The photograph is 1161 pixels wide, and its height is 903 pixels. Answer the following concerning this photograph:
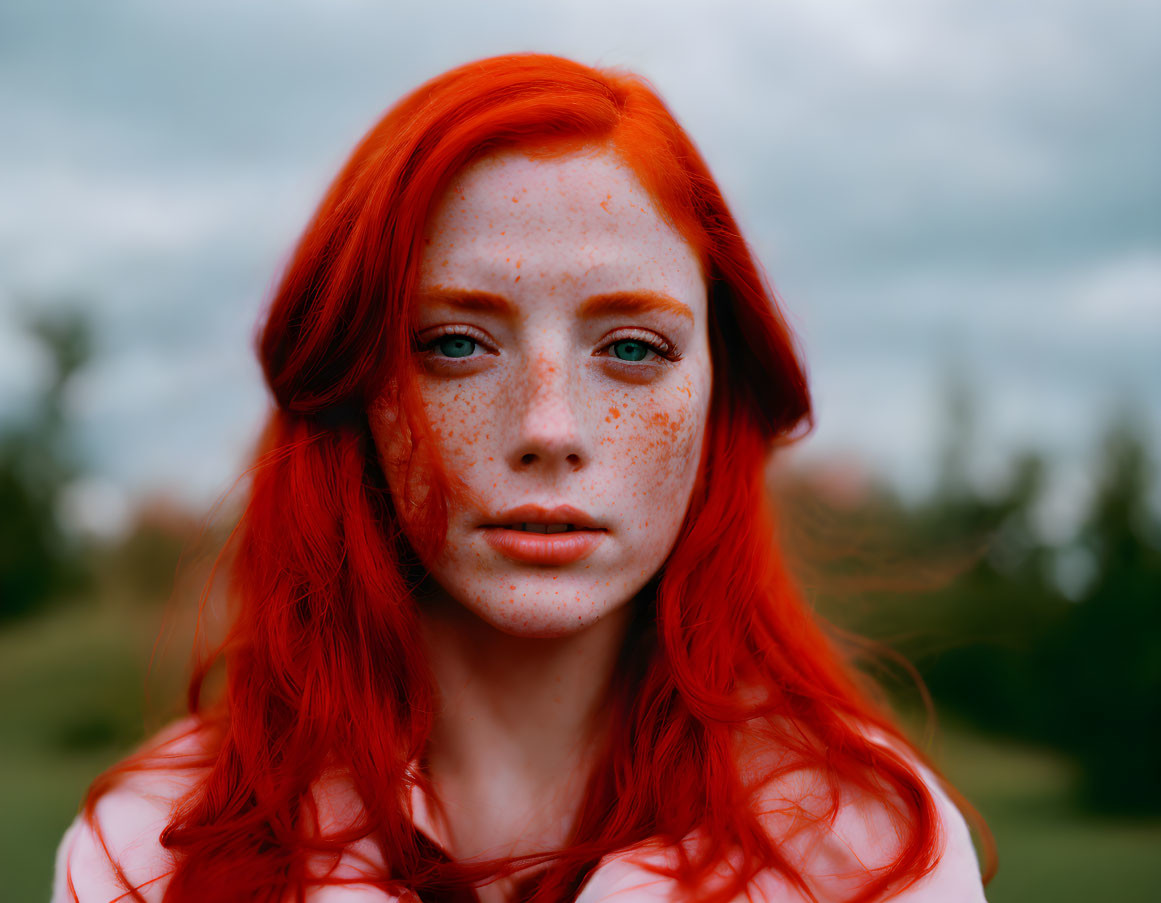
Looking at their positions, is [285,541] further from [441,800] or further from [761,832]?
[761,832]

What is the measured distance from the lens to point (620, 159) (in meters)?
1.10

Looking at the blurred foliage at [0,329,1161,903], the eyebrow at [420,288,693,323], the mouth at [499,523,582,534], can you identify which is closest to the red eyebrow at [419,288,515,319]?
the eyebrow at [420,288,693,323]

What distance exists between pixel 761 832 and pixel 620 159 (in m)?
0.78

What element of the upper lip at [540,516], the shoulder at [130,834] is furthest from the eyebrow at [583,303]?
the shoulder at [130,834]

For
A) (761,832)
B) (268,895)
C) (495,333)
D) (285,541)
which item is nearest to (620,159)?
(495,333)

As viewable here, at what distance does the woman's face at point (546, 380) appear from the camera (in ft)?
3.42

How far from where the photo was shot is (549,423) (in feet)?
3.32

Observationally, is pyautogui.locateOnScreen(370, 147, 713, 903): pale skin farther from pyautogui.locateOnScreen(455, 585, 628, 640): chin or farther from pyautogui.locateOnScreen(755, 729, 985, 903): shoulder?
pyautogui.locateOnScreen(755, 729, 985, 903): shoulder

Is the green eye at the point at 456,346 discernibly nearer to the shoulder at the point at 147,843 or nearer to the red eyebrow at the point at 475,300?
the red eyebrow at the point at 475,300

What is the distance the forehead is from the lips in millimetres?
241

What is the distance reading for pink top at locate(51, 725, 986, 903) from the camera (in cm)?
102

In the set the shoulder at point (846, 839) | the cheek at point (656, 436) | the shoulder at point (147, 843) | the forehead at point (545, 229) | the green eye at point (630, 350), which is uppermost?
the forehead at point (545, 229)

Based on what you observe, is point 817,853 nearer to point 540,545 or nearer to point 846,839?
point 846,839

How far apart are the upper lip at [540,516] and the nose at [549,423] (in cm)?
4
